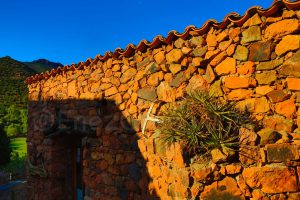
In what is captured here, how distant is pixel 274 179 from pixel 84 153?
12.0ft

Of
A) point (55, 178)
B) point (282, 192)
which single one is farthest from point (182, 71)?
point (55, 178)

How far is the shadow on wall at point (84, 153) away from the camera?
15.7 ft

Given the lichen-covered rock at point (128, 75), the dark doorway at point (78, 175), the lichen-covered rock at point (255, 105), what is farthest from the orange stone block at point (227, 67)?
the dark doorway at point (78, 175)

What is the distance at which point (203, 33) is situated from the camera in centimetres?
387

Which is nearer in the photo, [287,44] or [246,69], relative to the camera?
[287,44]

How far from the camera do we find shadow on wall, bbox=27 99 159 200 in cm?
479

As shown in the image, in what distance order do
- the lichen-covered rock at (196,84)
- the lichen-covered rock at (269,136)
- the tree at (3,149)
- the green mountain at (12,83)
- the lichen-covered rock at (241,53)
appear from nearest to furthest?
the lichen-covered rock at (269,136), the lichen-covered rock at (241,53), the lichen-covered rock at (196,84), the tree at (3,149), the green mountain at (12,83)

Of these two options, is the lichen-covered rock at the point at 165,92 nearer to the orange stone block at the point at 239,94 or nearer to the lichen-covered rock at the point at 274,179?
the orange stone block at the point at 239,94

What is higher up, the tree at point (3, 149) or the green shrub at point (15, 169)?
the tree at point (3, 149)

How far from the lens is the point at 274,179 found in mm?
2793

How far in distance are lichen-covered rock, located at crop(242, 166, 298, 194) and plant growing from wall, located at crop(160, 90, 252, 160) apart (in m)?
0.34

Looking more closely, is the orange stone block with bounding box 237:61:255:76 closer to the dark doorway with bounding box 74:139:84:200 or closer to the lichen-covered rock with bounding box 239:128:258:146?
the lichen-covered rock with bounding box 239:128:258:146

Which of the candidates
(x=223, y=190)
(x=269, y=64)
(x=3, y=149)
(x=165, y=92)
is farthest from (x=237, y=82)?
(x=3, y=149)

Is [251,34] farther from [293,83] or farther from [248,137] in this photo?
[248,137]
